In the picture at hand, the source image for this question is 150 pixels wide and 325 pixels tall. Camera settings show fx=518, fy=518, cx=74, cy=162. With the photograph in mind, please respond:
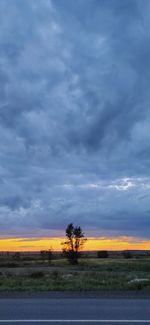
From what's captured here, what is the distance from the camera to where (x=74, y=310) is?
40.9 ft

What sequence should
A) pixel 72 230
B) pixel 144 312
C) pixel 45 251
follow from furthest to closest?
1. pixel 45 251
2. pixel 72 230
3. pixel 144 312

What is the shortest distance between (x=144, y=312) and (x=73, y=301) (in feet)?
9.86

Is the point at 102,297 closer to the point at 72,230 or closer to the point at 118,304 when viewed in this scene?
the point at 118,304

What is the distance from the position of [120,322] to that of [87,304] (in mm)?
3400

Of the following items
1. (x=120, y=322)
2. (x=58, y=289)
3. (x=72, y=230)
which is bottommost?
(x=120, y=322)

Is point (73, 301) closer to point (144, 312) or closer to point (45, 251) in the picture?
point (144, 312)

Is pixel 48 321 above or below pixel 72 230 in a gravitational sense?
below

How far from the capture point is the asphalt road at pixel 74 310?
10.7 meters

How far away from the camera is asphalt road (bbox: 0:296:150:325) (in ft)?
35.2

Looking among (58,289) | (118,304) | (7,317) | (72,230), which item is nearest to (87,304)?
(118,304)

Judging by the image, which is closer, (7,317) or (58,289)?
(7,317)

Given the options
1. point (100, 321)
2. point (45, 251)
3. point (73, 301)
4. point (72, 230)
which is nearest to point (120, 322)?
point (100, 321)

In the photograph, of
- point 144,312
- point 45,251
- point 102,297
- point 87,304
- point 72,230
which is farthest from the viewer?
point 45,251

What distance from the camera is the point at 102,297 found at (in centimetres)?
1590
